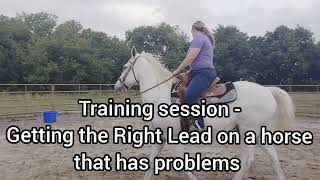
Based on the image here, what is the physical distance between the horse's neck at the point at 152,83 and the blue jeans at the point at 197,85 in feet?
1.20

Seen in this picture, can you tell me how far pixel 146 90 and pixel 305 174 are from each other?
2.76 m

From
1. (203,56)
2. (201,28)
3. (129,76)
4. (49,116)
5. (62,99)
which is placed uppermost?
(201,28)

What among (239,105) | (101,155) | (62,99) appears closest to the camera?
(239,105)

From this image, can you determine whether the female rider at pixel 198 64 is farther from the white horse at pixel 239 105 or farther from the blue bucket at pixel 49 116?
the blue bucket at pixel 49 116

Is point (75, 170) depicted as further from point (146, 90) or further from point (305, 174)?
point (305, 174)

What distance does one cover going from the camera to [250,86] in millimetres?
Answer: 5926

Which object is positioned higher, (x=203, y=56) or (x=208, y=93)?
(x=203, y=56)

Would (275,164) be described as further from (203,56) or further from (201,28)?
(201,28)

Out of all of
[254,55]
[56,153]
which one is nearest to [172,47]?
[254,55]

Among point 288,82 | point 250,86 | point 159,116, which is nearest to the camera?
point 159,116

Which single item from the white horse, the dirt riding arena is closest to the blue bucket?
the dirt riding arena

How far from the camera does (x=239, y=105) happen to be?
18.7 ft

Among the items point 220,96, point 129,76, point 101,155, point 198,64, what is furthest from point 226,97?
point 101,155

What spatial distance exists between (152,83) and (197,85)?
0.69 m
